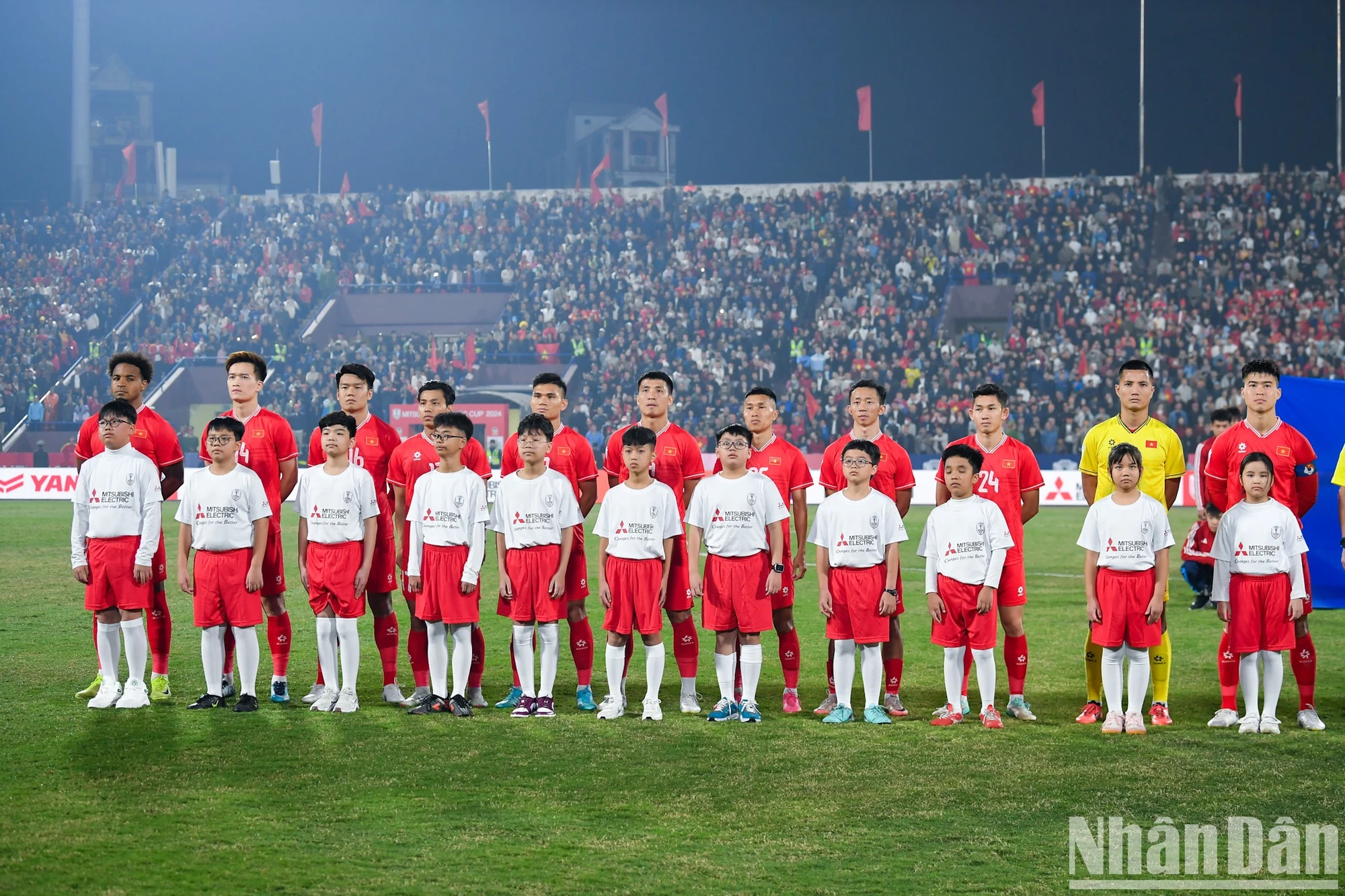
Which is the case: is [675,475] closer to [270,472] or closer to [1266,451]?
[270,472]

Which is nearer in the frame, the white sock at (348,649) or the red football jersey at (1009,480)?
the white sock at (348,649)

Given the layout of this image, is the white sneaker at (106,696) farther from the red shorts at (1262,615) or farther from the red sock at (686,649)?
the red shorts at (1262,615)

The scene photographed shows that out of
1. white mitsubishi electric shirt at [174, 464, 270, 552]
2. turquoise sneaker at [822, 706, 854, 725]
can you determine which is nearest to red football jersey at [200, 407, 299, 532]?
white mitsubishi electric shirt at [174, 464, 270, 552]

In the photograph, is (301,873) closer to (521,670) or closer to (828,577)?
(521,670)

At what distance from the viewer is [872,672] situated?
7469 mm

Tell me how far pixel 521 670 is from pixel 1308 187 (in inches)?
1220

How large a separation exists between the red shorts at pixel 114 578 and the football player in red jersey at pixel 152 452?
189 mm

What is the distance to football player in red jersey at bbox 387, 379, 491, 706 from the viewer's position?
7.97m

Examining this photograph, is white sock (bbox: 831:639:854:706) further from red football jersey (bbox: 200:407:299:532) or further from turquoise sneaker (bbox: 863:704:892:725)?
red football jersey (bbox: 200:407:299:532)

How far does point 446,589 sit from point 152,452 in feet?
7.38

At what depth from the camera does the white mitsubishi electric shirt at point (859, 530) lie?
7512mm

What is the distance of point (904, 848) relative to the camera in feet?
16.6

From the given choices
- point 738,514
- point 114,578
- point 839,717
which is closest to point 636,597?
point 738,514

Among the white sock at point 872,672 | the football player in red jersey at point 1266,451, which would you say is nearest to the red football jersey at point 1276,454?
the football player in red jersey at point 1266,451
